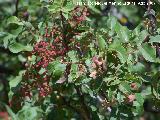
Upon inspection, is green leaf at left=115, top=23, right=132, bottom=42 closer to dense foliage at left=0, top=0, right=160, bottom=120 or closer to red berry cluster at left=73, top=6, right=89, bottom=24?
dense foliage at left=0, top=0, right=160, bottom=120

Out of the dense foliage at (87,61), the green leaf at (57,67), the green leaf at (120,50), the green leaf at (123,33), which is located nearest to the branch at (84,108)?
the dense foliage at (87,61)

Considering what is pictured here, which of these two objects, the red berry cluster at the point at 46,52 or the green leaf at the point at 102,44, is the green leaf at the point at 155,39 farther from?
the red berry cluster at the point at 46,52

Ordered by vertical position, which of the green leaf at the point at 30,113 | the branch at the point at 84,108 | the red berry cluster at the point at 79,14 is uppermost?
the red berry cluster at the point at 79,14

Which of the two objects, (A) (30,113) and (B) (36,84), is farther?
(A) (30,113)

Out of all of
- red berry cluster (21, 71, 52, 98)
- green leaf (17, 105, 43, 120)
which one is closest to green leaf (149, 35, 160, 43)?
red berry cluster (21, 71, 52, 98)

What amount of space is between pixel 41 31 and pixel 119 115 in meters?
0.59

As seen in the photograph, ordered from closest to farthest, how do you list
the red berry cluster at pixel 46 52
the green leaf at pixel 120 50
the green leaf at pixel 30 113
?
1. the green leaf at pixel 120 50
2. the red berry cluster at pixel 46 52
3. the green leaf at pixel 30 113

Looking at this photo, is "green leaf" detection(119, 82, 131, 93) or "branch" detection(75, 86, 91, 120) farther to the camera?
"branch" detection(75, 86, 91, 120)

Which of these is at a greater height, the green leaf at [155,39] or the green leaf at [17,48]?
the green leaf at [155,39]

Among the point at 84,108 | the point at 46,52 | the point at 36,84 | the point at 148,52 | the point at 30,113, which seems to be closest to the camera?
the point at 148,52

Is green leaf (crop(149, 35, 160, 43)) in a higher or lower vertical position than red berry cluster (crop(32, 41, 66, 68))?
higher

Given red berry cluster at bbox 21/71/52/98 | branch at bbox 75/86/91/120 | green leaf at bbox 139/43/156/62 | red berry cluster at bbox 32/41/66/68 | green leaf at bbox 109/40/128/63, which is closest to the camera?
green leaf at bbox 109/40/128/63

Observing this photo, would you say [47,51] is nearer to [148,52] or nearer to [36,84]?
[36,84]

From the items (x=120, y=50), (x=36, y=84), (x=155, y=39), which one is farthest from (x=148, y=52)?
(x=36, y=84)
